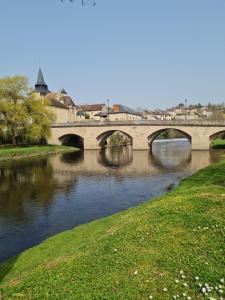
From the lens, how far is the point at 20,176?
38.8m

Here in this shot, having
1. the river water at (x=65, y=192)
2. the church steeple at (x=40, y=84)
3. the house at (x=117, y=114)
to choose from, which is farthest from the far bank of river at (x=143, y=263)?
the house at (x=117, y=114)

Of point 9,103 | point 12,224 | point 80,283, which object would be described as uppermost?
point 9,103

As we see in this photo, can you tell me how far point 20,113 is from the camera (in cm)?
6075

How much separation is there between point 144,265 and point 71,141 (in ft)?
255

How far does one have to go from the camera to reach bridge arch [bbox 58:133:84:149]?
3117 inches

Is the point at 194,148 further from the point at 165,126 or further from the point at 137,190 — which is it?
the point at 137,190

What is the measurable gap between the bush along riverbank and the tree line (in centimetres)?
5160

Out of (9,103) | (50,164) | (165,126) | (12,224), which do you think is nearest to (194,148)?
(165,126)

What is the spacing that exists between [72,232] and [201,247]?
26.8 ft

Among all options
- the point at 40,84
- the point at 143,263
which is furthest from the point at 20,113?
the point at 143,263

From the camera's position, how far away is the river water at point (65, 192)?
1958cm

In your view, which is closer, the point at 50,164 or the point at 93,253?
the point at 93,253

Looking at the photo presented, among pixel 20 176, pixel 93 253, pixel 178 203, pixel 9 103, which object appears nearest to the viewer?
pixel 93 253

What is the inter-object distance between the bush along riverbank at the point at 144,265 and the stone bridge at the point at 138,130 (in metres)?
54.0
